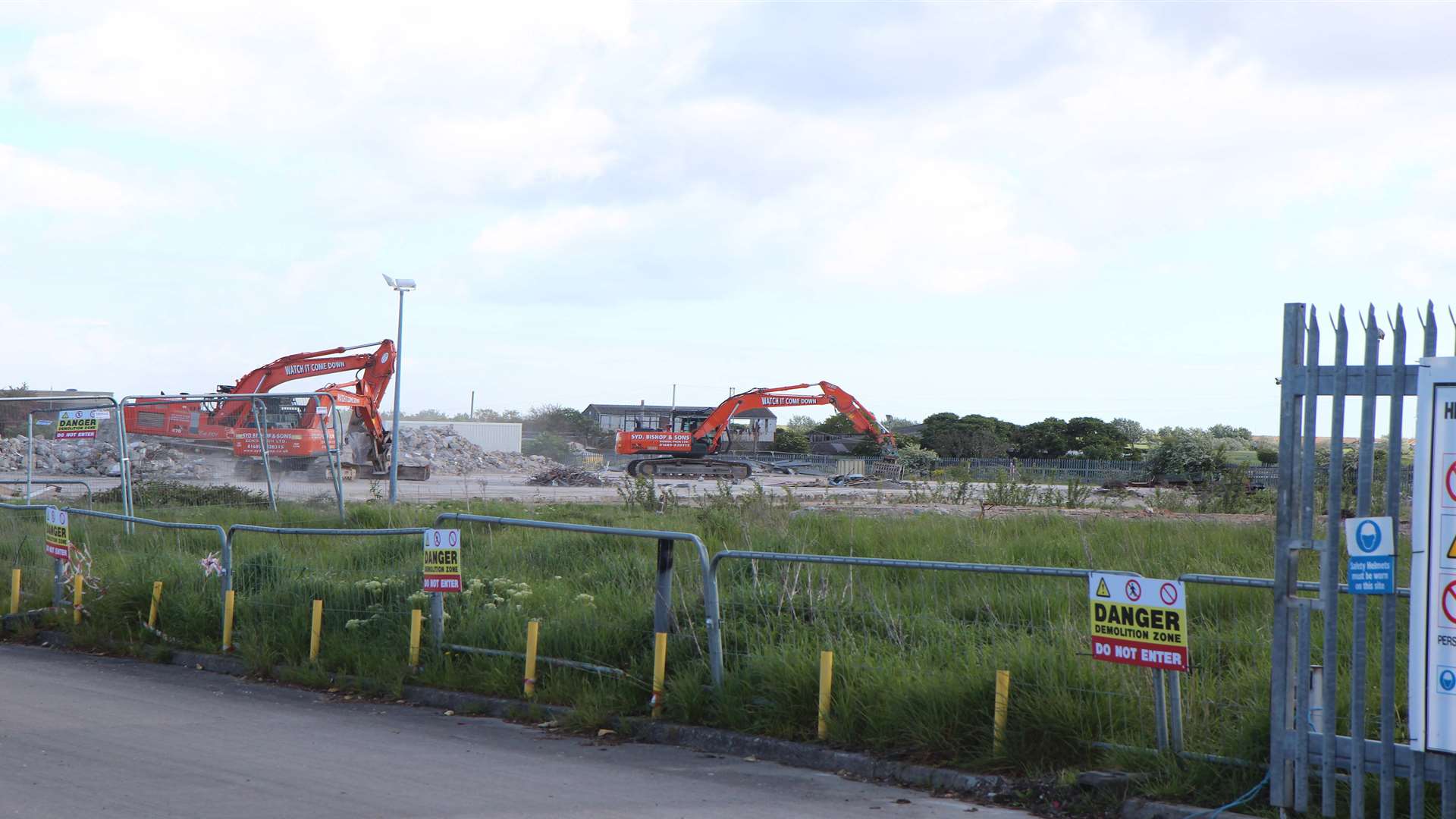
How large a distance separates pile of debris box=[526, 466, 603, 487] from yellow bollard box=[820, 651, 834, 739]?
3447 cm

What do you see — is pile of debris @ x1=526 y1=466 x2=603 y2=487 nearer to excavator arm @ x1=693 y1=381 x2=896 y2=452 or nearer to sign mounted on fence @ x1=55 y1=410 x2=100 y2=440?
excavator arm @ x1=693 y1=381 x2=896 y2=452

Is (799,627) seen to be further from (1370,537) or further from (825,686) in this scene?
(1370,537)

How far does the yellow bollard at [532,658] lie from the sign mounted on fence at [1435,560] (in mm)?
5625

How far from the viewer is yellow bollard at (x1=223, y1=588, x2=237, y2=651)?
10914 millimetres

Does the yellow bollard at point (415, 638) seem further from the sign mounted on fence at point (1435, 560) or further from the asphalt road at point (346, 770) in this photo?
the sign mounted on fence at point (1435, 560)

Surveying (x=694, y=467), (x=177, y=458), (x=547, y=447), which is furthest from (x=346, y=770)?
(x=547, y=447)

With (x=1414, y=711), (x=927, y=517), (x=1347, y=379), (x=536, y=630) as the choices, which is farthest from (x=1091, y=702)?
(x=927, y=517)

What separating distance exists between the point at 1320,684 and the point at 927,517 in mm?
11530

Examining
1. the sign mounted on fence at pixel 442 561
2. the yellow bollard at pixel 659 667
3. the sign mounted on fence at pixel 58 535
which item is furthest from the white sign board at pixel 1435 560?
the sign mounted on fence at pixel 58 535

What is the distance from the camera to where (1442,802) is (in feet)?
17.2

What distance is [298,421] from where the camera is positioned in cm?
3216

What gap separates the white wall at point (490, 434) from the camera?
2884 inches

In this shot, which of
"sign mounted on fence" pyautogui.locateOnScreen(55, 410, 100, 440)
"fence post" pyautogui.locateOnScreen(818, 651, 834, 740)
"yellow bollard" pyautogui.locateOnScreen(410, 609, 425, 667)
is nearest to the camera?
"fence post" pyautogui.locateOnScreen(818, 651, 834, 740)

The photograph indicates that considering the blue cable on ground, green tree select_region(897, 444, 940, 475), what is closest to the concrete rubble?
green tree select_region(897, 444, 940, 475)
